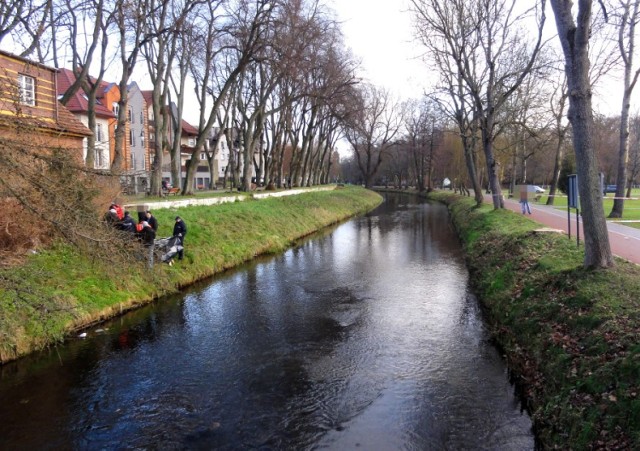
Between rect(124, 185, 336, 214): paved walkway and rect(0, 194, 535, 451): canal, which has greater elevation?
rect(124, 185, 336, 214): paved walkway

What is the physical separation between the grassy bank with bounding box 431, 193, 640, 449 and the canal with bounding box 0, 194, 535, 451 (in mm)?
463

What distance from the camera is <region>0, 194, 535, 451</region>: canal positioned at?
6250 millimetres

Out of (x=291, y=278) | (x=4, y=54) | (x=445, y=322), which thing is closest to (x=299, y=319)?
(x=445, y=322)

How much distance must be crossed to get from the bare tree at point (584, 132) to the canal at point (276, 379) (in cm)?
273

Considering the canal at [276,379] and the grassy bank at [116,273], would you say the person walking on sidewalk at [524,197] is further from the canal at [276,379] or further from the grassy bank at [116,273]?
the canal at [276,379]

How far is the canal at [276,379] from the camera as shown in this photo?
625cm

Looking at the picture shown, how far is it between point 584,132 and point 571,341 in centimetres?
415

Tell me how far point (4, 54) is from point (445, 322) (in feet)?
50.6

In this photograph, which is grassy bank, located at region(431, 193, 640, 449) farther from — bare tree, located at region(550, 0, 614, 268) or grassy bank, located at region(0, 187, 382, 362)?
grassy bank, located at region(0, 187, 382, 362)

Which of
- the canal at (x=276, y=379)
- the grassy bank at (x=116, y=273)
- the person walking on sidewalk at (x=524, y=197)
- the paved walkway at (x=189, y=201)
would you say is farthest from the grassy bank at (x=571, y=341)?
the person walking on sidewalk at (x=524, y=197)

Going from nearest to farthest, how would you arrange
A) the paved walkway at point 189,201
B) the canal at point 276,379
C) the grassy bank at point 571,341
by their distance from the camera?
the grassy bank at point 571,341 → the canal at point 276,379 → the paved walkway at point 189,201

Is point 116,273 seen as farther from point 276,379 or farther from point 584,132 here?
point 584,132

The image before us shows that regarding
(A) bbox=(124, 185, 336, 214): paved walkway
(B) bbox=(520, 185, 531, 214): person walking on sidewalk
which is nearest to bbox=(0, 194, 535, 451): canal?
(A) bbox=(124, 185, 336, 214): paved walkway

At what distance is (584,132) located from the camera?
896 centimetres
